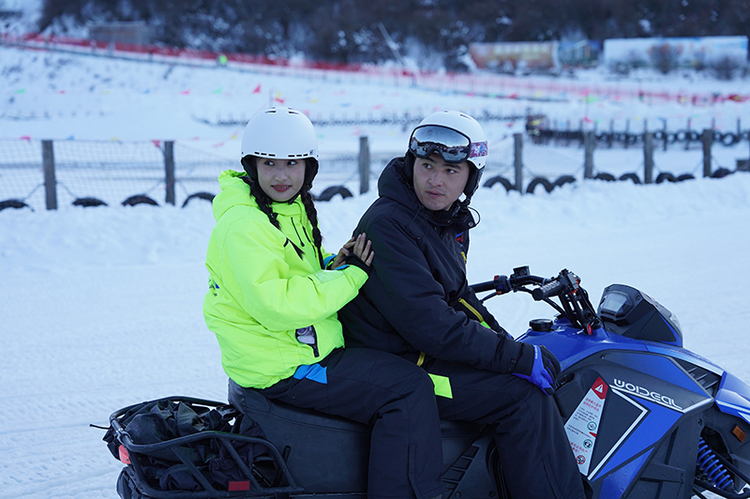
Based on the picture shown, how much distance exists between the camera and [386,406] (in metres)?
2.19

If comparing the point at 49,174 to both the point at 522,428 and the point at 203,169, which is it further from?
the point at 522,428

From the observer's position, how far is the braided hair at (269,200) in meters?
2.37

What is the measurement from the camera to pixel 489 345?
7.29 ft

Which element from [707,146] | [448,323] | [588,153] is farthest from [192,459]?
[707,146]

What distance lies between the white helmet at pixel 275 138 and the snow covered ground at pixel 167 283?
180 centimetres

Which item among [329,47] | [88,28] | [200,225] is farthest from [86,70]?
[200,225]

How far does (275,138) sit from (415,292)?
80cm

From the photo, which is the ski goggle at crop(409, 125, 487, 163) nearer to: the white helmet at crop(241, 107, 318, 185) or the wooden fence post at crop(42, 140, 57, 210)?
the white helmet at crop(241, 107, 318, 185)

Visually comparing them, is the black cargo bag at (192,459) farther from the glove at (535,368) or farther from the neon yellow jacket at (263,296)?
the glove at (535,368)

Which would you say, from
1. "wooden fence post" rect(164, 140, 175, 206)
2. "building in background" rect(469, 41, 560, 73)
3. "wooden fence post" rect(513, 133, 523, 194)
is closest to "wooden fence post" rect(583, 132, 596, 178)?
"wooden fence post" rect(513, 133, 523, 194)

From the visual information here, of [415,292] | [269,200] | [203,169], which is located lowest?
[415,292]

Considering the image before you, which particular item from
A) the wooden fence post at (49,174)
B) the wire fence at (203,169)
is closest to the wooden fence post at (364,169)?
the wire fence at (203,169)

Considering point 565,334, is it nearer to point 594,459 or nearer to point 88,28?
point 594,459

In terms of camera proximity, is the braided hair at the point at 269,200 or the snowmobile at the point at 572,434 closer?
the snowmobile at the point at 572,434
